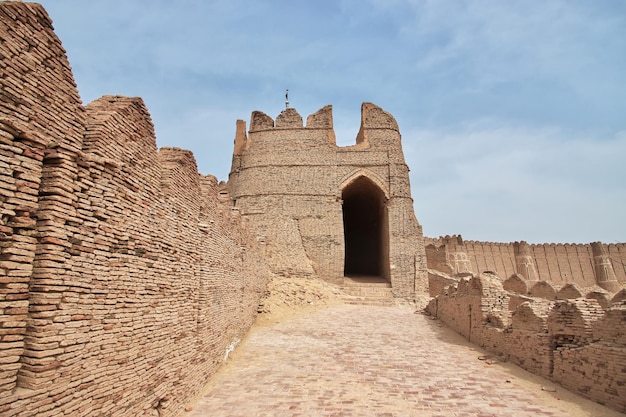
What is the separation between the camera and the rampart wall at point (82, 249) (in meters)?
3.23

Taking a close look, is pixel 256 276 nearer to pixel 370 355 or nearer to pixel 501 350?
pixel 370 355

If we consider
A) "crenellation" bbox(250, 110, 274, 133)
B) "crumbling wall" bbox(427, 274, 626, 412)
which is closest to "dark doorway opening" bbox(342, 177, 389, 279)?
"crenellation" bbox(250, 110, 274, 133)

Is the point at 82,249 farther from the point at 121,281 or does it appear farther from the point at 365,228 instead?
the point at 365,228

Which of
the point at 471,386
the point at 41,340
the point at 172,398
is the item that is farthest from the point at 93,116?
the point at 471,386

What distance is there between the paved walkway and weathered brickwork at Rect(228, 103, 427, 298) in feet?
22.4

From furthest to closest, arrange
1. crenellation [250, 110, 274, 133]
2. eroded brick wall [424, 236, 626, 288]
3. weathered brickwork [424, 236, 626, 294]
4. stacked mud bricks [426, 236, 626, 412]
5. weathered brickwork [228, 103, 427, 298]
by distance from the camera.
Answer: eroded brick wall [424, 236, 626, 288] < weathered brickwork [424, 236, 626, 294] < crenellation [250, 110, 274, 133] < weathered brickwork [228, 103, 427, 298] < stacked mud bricks [426, 236, 626, 412]

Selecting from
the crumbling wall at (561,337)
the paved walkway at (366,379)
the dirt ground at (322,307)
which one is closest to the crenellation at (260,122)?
the dirt ground at (322,307)

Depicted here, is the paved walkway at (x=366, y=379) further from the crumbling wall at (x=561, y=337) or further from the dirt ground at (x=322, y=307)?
the crumbling wall at (x=561, y=337)

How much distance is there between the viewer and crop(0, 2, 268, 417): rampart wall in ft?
10.6

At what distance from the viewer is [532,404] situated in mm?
6266

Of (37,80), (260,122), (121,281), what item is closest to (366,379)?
(121,281)

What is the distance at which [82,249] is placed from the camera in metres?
3.91

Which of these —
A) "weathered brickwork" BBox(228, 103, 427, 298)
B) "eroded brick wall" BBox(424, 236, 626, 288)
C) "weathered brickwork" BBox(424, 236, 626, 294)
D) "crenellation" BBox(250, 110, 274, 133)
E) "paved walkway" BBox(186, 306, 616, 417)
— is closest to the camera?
"paved walkway" BBox(186, 306, 616, 417)

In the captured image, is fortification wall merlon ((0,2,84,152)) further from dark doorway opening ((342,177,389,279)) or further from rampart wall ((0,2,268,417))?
dark doorway opening ((342,177,389,279))
